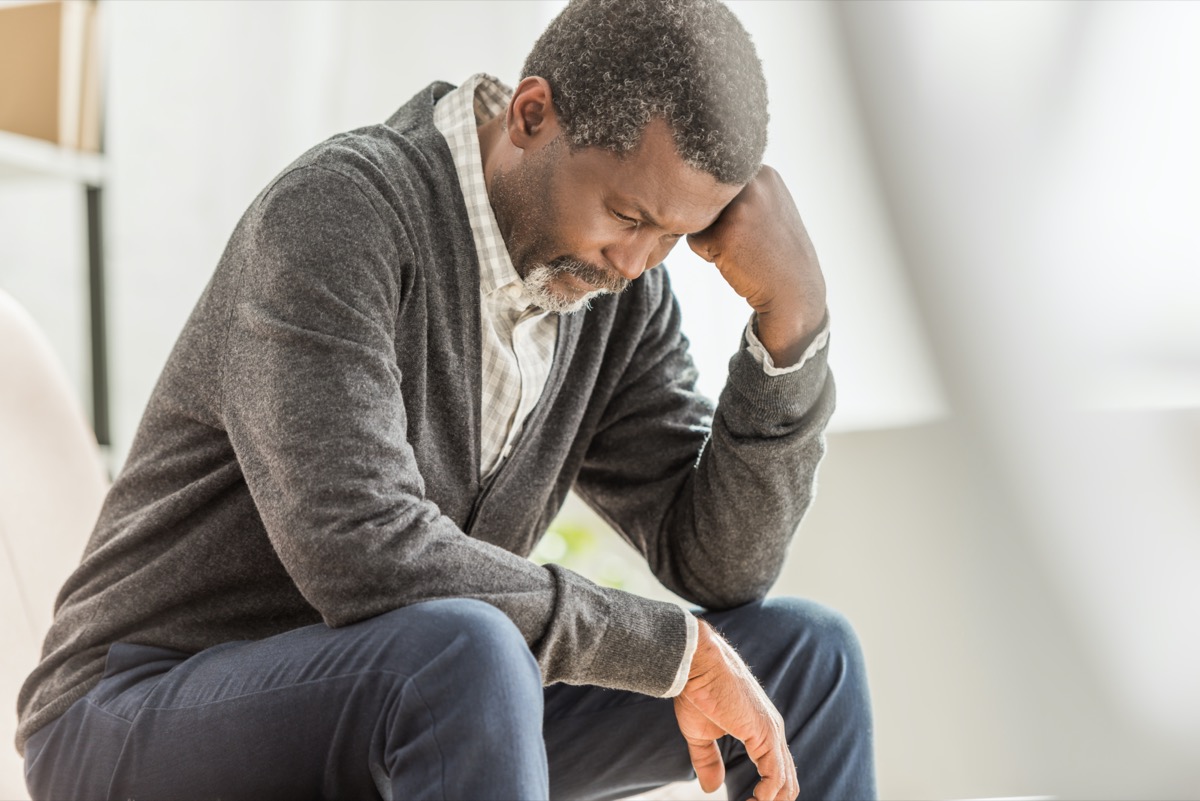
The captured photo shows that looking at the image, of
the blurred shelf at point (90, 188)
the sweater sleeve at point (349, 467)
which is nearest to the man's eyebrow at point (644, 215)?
the sweater sleeve at point (349, 467)

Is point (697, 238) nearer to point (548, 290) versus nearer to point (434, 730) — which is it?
point (548, 290)

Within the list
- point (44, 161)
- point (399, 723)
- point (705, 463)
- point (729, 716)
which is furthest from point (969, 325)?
point (44, 161)

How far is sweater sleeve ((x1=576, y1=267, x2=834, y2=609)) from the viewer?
1.13 m

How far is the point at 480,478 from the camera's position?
1.13m

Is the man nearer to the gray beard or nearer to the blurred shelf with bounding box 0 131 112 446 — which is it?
the gray beard

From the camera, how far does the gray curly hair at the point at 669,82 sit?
38.1 inches

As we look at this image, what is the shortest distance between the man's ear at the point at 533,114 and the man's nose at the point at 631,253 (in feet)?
0.37

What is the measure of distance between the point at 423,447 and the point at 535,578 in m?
0.22

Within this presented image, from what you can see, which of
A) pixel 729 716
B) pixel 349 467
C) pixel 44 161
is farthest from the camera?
pixel 44 161

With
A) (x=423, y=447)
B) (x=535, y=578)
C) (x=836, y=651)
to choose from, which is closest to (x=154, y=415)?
(x=423, y=447)

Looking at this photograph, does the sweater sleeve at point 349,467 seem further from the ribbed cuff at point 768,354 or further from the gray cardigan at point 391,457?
the ribbed cuff at point 768,354

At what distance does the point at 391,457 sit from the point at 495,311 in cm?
29

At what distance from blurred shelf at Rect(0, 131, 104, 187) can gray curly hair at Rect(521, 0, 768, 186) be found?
1.05m

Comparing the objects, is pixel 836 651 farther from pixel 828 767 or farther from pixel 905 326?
pixel 905 326
